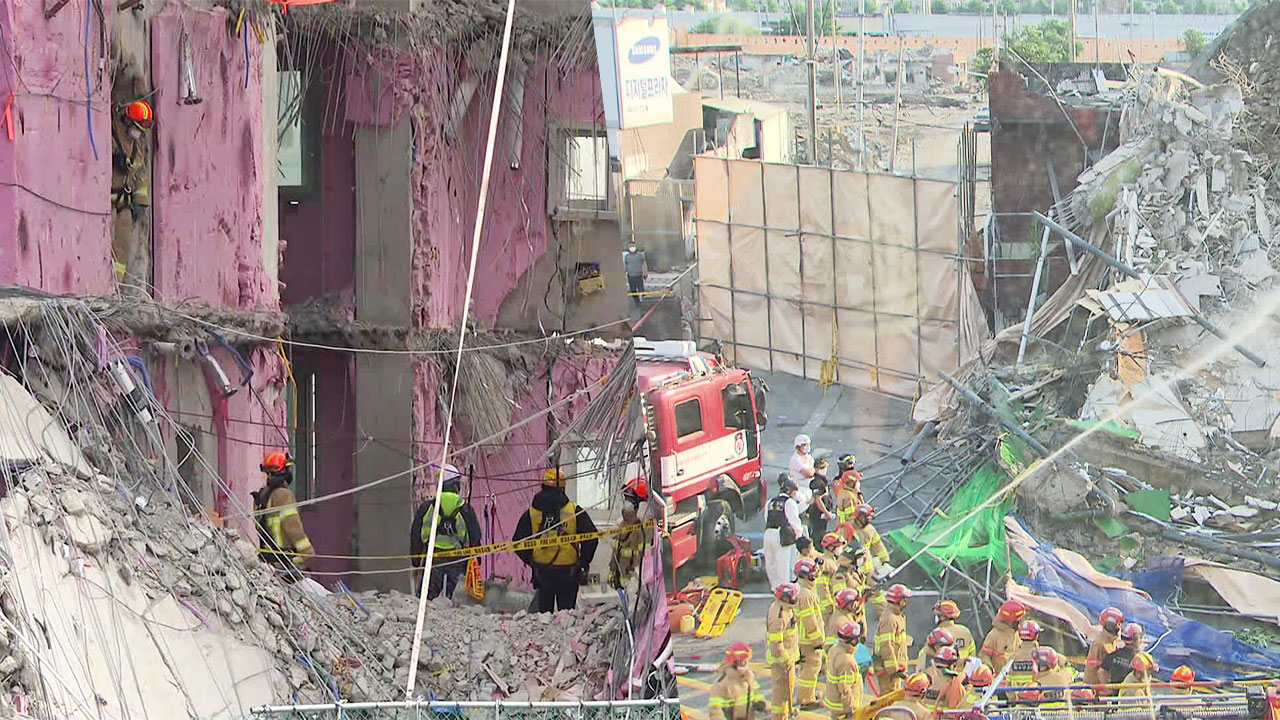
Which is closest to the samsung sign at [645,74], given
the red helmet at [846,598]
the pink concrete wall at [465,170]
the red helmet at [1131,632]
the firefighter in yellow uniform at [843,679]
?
the red helmet at [846,598]

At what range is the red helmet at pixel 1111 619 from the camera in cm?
471

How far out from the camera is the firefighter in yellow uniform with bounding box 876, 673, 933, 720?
15.3ft

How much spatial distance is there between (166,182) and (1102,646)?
199 inches

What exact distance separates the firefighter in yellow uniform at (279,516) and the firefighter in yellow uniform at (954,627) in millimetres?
3961

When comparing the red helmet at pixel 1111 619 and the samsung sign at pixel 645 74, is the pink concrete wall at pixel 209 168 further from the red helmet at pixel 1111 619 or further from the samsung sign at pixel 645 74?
the red helmet at pixel 1111 619

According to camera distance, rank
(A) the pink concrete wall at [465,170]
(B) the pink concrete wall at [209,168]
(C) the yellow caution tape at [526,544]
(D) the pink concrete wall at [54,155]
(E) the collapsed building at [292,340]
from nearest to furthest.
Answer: (E) the collapsed building at [292,340] → (D) the pink concrete wall at [54,155] → (B) the pink concrete wall at [209,168] → (C) the yellow caution tape at [526,544] → (A) the pink concrete wall at [465,170]

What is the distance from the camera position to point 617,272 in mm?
10539

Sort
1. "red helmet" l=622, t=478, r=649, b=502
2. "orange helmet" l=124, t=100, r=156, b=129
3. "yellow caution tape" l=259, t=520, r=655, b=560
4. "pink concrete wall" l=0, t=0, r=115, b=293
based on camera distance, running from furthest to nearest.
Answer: "yellow caution tape" l=259, t=520, r=655, b=560
"red helmet" l=622, t=478, r=649, b=502
"orange helmet" l=124, t=100, r=156, b=129
"pink concrete wall" l=0, t=0, r=115, b=293

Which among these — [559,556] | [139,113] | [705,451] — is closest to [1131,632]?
[705,451]

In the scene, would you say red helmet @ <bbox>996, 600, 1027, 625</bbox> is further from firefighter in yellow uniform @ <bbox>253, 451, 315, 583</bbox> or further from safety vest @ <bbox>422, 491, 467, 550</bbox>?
safety vest @ <bbox>422, 491, 467, 550</bbox>

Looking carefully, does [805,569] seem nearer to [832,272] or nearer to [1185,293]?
[832,272]

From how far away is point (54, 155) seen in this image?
267 inches

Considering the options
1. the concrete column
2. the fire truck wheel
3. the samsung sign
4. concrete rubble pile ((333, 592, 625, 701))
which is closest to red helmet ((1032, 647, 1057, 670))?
the fire truck wheel

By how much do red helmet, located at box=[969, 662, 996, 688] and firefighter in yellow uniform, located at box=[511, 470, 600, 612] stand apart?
4.21 m
